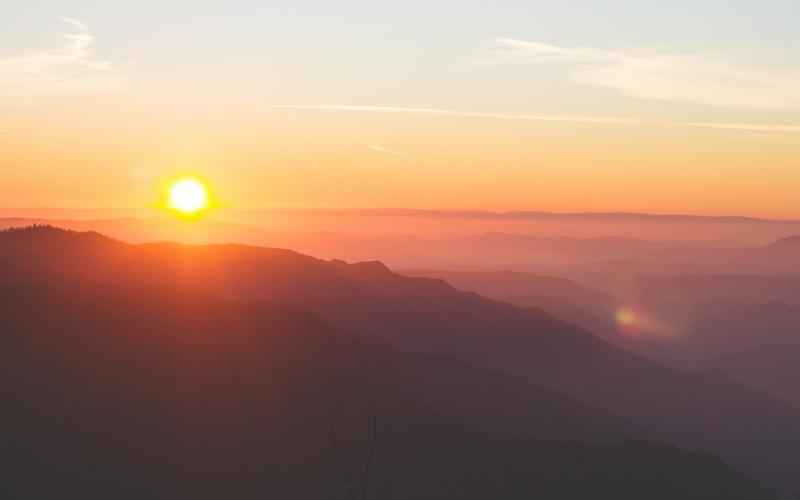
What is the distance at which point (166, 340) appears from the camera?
9794 centimetres

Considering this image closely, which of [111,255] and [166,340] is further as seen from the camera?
[111,255]

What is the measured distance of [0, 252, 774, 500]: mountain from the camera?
64812mm

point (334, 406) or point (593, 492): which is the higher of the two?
point (334, 406)

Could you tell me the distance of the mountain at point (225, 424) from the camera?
64.8 meters

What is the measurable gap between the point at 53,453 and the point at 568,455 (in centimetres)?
5907

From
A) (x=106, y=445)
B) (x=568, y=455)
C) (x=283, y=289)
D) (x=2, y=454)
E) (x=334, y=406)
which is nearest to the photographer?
(x=2, y=454)

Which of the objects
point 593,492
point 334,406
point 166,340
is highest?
point 166,340

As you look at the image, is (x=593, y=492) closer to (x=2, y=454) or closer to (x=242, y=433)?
(x=242, y=433)

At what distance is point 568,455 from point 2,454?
2460 inches

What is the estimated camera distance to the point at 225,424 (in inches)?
3095

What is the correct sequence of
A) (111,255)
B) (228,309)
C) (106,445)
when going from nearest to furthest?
(106,445)
(228,309)
(111,255)

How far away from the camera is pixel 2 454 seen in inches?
2333

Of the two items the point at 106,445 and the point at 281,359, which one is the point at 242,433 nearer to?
the point at 106,445

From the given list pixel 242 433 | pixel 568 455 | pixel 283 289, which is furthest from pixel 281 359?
pixel 283 289
